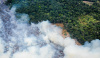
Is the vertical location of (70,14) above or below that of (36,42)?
above

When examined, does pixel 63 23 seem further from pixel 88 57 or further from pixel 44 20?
pixel 88 57

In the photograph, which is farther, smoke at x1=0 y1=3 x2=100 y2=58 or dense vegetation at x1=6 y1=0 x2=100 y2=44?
dense vegetation at x1=6 y1=0 x2=100 y2=44

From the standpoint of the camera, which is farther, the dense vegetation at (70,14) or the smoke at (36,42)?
the dense vegetation at (70,14)

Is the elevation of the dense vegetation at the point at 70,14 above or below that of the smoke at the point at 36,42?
above

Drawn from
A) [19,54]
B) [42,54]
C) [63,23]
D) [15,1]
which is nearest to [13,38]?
[19,54]
